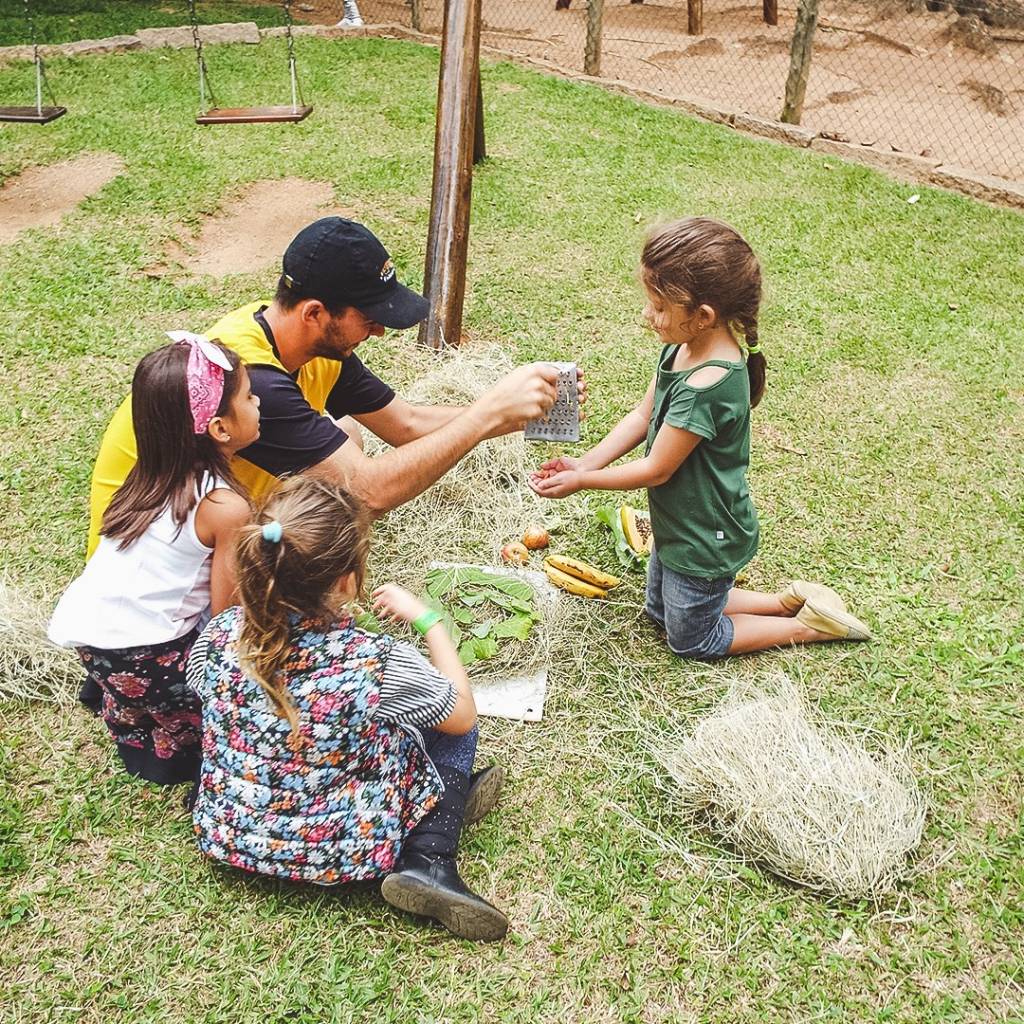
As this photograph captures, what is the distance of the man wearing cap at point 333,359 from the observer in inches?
104

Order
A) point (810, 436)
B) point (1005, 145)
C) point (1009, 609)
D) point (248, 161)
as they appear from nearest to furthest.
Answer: point (1009, 609) → point (810, 436) → point (248, 161) → point (1005, 145)

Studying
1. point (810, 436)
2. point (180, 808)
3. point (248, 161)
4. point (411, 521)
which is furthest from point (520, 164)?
point (180, 808)

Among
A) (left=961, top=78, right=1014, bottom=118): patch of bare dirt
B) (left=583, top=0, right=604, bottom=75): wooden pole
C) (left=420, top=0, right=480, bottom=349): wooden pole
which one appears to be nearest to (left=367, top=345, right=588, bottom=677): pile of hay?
(left=420, top=0, right=480, bottom=349): wooden pole

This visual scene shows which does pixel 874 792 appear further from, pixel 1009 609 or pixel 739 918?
pixel 1009 609

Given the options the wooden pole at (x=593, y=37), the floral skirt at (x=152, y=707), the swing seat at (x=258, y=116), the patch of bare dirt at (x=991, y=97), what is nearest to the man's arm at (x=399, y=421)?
Answer: the floral skirt at (x=152, y=707)

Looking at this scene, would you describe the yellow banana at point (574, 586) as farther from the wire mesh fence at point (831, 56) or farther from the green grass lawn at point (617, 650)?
the wire mesh fence at point (831, 56)

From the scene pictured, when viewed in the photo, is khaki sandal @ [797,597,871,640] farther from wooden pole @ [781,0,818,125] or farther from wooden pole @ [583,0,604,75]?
wooden pole @ [583,0,604,75]

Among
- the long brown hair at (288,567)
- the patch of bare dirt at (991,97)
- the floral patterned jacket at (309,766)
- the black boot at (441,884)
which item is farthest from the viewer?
the patch of bare dirt at (991,97)

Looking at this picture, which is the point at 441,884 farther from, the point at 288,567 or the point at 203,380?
the point at 203,380

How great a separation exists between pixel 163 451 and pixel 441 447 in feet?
2.63

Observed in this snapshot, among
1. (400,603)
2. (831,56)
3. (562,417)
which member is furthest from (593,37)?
(400,603)

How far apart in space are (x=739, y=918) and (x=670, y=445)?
1.26 m

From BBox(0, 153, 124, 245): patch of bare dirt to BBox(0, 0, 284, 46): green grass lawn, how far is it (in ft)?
13.7

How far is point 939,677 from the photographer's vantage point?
3068mm
